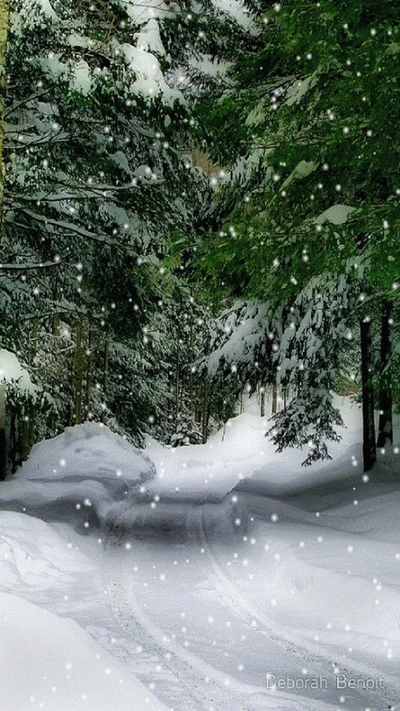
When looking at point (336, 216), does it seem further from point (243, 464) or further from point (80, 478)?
point (243, 464)

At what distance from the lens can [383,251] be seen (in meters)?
6.95

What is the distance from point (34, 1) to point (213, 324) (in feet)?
30.8

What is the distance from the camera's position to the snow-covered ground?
502 cm

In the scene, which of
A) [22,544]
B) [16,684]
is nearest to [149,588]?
[22,544]

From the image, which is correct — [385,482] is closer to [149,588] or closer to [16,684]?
[149,588]

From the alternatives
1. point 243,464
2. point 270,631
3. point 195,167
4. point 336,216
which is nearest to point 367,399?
point 195,167

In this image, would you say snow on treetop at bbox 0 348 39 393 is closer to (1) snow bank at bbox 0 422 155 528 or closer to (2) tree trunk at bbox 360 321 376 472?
(1) snow bank at bbox 0 422 155 528

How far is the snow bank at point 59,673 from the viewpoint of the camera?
14.1 feet

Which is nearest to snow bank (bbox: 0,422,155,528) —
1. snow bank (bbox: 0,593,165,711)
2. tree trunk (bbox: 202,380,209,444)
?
snow bank (bbox: 0,593,165,711)

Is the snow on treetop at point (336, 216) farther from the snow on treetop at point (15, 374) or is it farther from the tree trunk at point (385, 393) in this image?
the tree trunk at point (385, 393)

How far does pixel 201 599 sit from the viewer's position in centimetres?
815

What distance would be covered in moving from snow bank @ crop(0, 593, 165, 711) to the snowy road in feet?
1.60

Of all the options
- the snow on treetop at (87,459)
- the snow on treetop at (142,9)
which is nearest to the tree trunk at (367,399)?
the snow on treetop at (87,459)

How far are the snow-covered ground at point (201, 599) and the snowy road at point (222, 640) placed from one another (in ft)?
0.07
